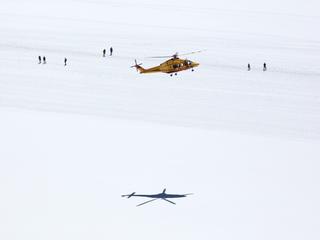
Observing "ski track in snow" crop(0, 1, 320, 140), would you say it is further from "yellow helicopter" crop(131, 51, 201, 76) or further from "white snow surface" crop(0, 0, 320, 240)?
"yellow helicopter" crop(131, 51, 201, 76)

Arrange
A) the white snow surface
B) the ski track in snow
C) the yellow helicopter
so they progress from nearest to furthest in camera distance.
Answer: the white snow surface
the ski track in snow
the yellow helicopter

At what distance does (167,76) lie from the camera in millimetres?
29766

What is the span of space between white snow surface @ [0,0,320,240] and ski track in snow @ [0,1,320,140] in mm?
99

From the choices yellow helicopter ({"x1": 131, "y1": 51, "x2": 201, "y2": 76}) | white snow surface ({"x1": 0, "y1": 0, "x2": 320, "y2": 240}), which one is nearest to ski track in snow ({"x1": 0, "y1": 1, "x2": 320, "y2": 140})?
white snow surface ({"x1": 0, "y1": 0, "x2": 320, "y2": 240})

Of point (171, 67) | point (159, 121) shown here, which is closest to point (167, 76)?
point (171, 67)

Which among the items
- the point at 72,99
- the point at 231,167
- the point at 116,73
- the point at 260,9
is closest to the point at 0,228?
the point at 231,167

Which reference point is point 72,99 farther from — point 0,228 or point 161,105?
point 0,228

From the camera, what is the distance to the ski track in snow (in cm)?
2619

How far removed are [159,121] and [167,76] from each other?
4.97 metres

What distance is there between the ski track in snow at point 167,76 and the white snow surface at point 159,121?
99 millimetres

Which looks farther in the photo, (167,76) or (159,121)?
(167,76)

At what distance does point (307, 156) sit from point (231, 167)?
3.42 metres

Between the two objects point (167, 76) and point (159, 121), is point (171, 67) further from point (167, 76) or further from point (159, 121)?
point (159, 121)

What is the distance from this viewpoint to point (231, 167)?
21.6m
